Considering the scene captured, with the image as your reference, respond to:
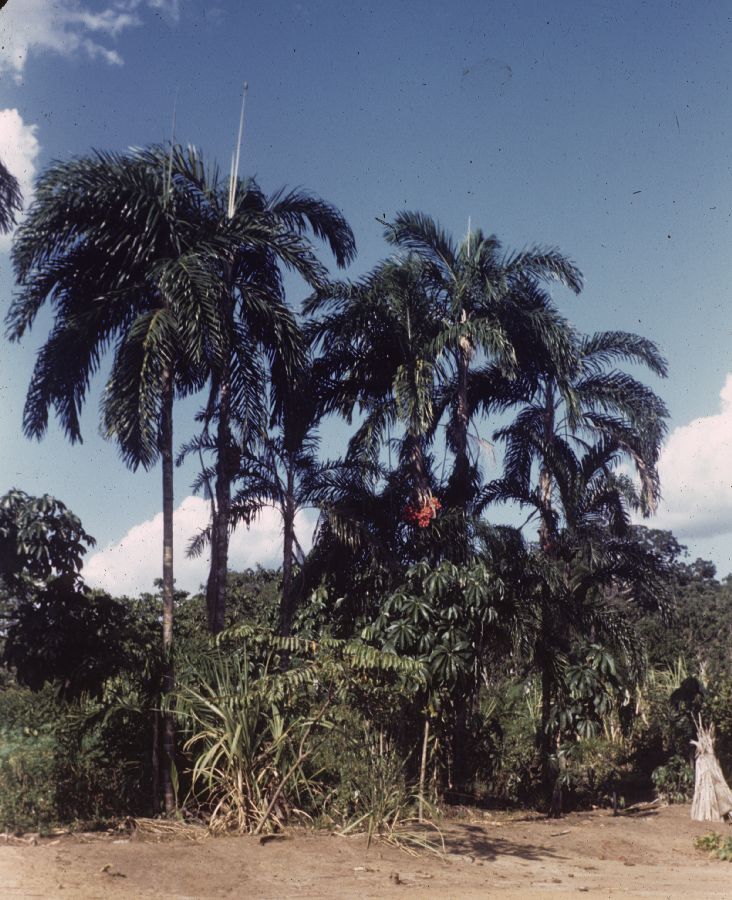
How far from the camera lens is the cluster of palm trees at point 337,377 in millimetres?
10867

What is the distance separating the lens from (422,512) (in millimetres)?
12867

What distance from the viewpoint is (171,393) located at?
11.1 m

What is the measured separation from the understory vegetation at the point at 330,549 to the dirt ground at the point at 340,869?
2.51ft

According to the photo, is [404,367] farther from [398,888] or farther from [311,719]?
A: [398,888]

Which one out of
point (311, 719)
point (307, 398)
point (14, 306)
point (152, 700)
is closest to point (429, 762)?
point (311, 719)

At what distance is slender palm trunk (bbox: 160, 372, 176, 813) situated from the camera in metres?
9.83

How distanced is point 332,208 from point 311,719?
27.0 feet

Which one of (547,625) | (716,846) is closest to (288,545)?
(547,625)

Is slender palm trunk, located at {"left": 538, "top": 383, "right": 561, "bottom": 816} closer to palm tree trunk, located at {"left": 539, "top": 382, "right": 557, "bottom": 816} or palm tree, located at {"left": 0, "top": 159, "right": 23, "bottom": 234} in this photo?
palm tree trunk, located at {"left": 539, "top": 382, "right": 557, "bottom": 816}

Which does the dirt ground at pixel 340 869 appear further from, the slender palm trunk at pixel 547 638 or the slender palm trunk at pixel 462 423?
the slender palm trunk at pixel 462 423

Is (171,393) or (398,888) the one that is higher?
(171,393)

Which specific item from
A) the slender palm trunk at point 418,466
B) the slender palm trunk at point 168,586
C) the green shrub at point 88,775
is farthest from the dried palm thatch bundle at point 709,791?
the green shrub at point 88,775

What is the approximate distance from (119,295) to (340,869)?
759cm

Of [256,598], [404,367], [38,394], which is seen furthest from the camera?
[256,598]
